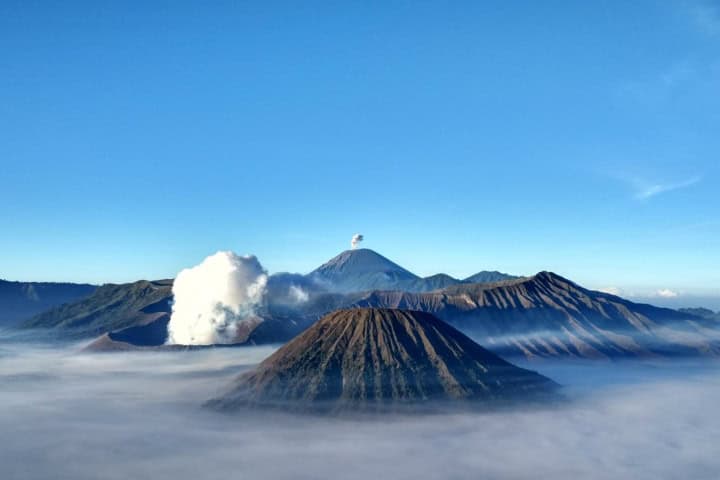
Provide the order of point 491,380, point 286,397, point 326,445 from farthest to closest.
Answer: point 491,380, point 286,397, point 326,445

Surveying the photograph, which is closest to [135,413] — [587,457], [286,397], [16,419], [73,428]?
[73,428]

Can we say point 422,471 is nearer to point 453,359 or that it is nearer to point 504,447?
point 504,447

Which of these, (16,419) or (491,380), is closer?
(16,419)

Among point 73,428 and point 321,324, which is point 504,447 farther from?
point 73,428

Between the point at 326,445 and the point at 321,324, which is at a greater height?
the point at 321,324

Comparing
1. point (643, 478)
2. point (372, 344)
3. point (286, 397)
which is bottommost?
point (643, 478)

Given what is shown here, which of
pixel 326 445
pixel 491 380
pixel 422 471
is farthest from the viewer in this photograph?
pixel 491 380
